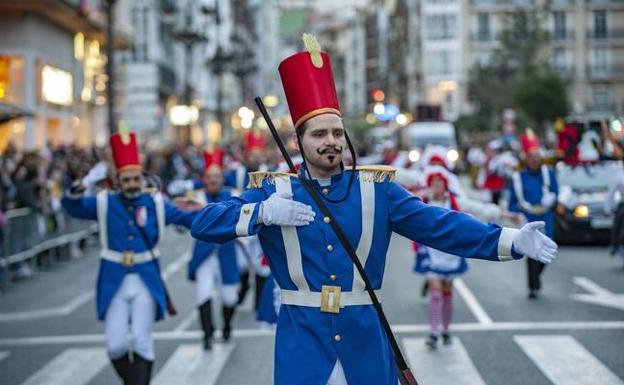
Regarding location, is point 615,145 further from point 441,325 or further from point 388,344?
point 388,344

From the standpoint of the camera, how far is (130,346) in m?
8.97

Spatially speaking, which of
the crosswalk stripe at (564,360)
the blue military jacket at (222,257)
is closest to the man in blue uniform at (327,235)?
the crosswalk stripe at (564,360)

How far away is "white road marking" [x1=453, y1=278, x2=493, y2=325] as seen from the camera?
13125 mm

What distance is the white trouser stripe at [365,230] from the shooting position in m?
5.56

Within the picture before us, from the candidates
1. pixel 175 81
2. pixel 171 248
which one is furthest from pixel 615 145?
pixel 175 81

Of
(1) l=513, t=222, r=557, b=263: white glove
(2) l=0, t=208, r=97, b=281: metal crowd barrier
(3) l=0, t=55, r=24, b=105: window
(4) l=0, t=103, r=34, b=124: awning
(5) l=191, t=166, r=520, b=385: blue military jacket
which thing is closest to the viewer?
(1) l=513, t=222, r=557, b=263: white glove

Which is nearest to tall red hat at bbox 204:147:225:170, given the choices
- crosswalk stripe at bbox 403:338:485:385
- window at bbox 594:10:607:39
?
crosswalk stripe at bbox 403:338:485:385

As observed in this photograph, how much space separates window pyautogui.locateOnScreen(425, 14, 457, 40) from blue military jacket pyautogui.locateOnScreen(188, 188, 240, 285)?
81.6 meters

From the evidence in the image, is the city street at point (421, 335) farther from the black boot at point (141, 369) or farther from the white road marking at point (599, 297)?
the black boot at point (141, 369)

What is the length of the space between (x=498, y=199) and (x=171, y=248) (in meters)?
10.5

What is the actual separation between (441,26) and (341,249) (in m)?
88.7

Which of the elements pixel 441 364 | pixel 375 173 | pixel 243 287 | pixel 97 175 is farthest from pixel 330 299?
pixel 243 287

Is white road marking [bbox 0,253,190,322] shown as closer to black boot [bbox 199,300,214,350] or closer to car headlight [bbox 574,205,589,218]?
black boot [bbox 199,300,214,350]

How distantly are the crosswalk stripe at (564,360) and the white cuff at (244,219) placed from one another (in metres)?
4.89
